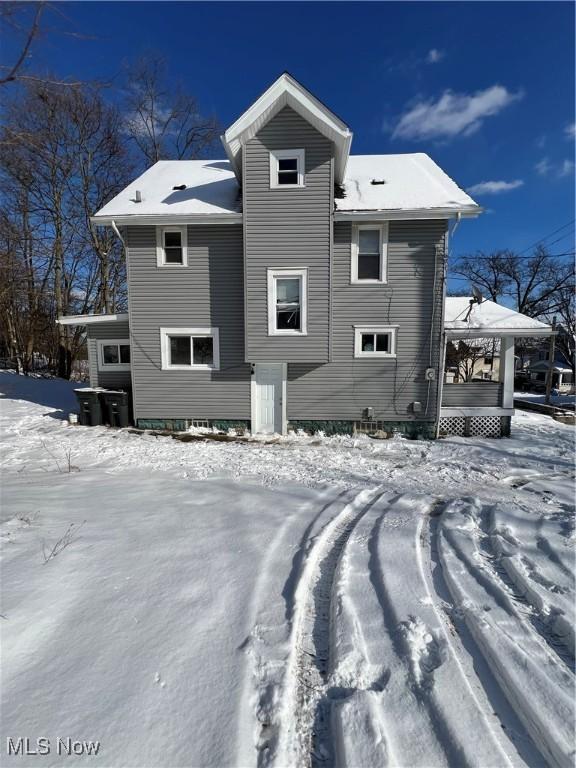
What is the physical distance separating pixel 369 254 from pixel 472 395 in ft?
16.8

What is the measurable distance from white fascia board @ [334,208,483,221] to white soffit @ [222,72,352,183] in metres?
1.83

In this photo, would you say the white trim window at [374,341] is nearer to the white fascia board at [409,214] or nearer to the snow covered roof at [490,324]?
the snow covered roof at [490,324]

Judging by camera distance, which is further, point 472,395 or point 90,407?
point 90,407

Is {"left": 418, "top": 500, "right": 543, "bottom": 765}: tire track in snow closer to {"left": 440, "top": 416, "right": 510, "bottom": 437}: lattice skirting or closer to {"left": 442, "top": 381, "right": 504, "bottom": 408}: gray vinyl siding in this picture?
{"left": 440, "top": 416, "right": 510, "bottom": 437}: lattice skirting

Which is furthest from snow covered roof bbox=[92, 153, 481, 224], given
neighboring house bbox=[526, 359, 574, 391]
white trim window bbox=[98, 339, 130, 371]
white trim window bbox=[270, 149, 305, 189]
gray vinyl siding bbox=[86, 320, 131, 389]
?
neighboring house bbox=[526, 359, 574, 391]

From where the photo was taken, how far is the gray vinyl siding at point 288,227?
903 cm

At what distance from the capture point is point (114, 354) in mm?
11047

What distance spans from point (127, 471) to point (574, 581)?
21.6 feet

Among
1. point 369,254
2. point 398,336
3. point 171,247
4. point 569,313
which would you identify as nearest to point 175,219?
point 171,247

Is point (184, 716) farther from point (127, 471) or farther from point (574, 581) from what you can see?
point (127, 471)

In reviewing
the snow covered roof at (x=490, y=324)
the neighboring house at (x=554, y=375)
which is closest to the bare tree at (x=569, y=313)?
the neighboring house at (x=554, y=375)

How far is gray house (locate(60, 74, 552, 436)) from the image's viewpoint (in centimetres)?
907

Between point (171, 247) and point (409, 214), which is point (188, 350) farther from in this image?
point (409, 214)

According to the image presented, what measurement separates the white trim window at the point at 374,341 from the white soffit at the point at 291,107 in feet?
16.0
